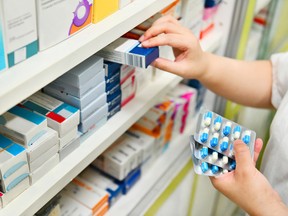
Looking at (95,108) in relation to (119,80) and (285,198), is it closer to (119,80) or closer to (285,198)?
(119,80)

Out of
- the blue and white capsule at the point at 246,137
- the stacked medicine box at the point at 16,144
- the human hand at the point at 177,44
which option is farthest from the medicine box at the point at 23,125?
the blue and white capsule at the point at 246,137

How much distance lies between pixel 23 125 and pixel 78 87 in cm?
12

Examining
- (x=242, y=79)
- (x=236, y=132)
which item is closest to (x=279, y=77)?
(x=242, y=79)

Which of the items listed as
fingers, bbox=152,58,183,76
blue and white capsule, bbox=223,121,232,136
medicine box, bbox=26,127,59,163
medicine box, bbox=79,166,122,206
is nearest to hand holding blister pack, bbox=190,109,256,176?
blue and white capsule, bbox=223,121,232,136

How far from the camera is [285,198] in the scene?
0.84 metres

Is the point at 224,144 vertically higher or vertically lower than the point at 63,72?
lower

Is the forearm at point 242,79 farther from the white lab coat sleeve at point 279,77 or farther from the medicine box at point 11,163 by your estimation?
the medicine box at point 11,163

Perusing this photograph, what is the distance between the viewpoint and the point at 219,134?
76 cm

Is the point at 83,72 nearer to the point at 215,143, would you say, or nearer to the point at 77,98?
the point at 77,98

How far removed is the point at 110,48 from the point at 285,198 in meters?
0.46

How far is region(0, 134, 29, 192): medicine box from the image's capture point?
65 cm

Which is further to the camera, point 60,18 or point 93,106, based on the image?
point 93,106

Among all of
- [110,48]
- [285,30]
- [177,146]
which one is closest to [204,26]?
[177,146]

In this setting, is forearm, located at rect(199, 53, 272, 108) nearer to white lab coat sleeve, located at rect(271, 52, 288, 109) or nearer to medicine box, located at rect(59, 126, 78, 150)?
white lab coat sleeve, located at rect(271, 52, 288, 109)
